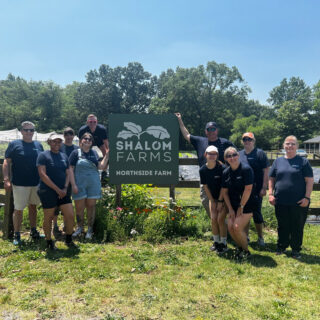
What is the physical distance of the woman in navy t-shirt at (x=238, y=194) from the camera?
12.7 feet

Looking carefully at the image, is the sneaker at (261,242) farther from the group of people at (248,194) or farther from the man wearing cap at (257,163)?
the man wearing cap at (257,163)

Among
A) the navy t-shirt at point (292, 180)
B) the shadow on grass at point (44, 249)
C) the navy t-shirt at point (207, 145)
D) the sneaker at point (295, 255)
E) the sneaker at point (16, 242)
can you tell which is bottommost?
the sneaker at point (295, 255)

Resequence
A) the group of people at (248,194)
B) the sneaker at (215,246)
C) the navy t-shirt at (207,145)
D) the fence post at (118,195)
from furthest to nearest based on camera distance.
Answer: the fence post at (118,195), the navy t-shirt at (207,145), the sneaker at (215,246), the group of people at (248,194)

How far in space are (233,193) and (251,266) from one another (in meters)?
1.02

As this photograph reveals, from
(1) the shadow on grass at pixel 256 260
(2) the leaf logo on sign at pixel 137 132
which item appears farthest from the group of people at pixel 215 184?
(2) the leaf logo on sign at pixel 137 132

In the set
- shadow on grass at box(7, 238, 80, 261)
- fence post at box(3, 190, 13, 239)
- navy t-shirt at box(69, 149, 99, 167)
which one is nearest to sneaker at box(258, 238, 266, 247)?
shadow on grass at box(7, 238, 80, 261)

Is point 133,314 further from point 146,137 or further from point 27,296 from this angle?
point 146,137

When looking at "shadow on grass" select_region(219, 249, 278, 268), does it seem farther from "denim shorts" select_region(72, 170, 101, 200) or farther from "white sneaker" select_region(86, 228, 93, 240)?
"denim shorts" select_region(72, 170, 101, 200)

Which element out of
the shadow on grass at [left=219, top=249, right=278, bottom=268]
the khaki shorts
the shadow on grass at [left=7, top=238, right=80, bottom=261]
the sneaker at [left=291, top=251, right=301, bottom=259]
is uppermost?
the khaki shorts

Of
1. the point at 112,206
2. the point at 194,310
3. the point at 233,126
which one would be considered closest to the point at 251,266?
the point at 194,310

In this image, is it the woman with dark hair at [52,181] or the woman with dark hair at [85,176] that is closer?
the woman with dark hair at [52,181]

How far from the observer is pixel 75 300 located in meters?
2.90

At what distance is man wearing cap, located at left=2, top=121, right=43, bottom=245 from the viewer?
436cm

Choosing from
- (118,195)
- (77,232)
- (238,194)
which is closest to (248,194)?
(238,194)
